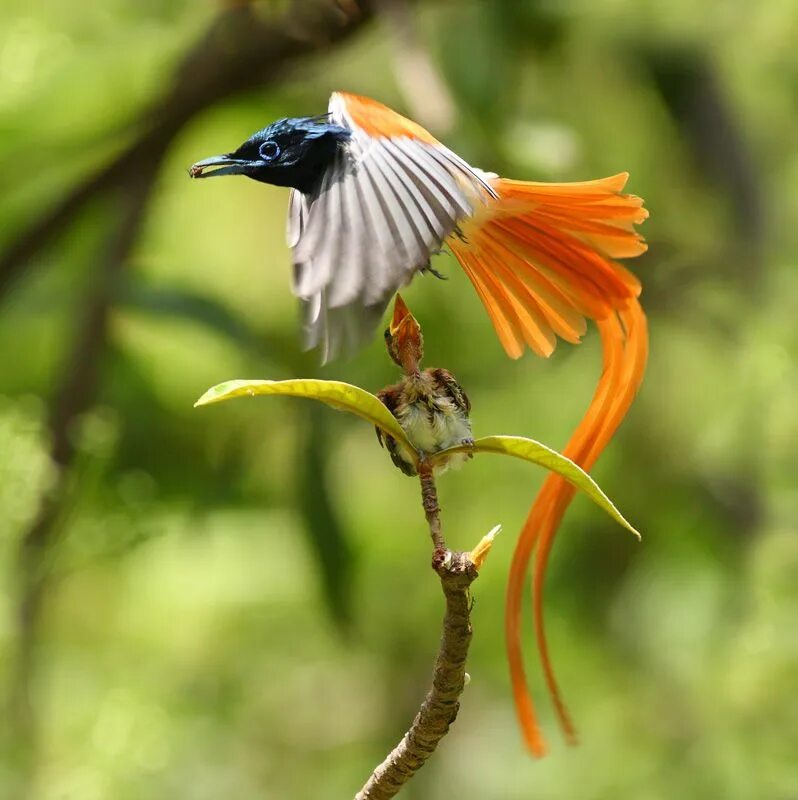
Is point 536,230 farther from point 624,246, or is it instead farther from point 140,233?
point 140,233

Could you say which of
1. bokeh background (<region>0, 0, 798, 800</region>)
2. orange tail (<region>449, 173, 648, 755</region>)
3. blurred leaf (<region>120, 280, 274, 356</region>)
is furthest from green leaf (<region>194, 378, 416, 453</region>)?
blurred leaf (<region>120, 280, 274, 356</region>)

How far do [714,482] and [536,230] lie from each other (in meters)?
1.86

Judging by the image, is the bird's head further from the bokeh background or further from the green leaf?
the bokeh background

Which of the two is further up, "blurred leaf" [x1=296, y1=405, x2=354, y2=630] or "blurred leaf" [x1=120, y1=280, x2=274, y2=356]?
"blurred leaf" [x1=120, y1=280, x2=274, y2=356]

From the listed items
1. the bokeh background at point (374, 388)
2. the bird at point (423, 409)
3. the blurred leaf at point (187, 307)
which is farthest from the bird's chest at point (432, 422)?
the blurred leaf at point (187, 307)

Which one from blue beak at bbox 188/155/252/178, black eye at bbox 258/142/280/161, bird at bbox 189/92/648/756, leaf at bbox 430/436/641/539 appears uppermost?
black eye at bbox 258/142/280/161

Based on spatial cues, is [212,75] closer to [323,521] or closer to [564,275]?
[323,521]

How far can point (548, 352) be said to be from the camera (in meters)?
0.77

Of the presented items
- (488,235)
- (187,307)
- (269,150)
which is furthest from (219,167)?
(187,307)

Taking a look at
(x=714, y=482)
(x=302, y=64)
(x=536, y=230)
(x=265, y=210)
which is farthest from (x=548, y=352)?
(x=265, y=210)

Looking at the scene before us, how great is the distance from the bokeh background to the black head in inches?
44.1

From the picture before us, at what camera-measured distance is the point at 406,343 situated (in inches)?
27.5

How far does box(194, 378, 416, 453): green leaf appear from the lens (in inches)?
24.0

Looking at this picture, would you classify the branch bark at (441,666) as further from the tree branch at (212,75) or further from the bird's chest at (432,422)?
the tree branch at (212,75)
